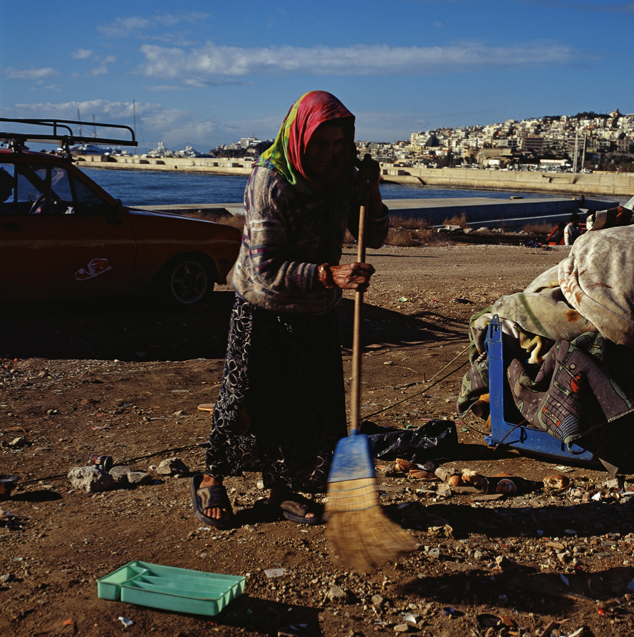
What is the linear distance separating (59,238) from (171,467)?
12.7ft

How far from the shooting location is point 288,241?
9.36 feet

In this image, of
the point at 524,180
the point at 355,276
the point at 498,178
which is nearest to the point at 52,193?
the point at 355,276

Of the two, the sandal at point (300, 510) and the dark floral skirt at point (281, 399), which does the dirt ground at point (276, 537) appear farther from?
the dark floral skirt at point (281, 399)

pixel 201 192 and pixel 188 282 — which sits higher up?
pixel 201 192

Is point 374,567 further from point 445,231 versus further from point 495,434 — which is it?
point 445,231

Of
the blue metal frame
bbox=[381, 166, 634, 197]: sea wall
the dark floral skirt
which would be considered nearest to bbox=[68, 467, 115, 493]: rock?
the dark floral skirt

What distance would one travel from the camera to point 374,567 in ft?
8.54

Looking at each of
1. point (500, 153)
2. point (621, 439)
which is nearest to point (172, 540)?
point (621, 439)

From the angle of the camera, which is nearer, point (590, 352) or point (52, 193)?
point (590, 352)

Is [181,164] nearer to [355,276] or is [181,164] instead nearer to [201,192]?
[201,192]

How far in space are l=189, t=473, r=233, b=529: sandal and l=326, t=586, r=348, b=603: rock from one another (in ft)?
2.32

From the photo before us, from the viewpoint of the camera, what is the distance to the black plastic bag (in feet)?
13.2

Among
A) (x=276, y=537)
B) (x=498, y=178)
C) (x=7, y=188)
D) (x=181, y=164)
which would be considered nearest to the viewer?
(x=276, y=537)

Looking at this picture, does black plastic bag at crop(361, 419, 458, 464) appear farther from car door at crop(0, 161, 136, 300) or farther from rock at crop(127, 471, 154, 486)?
car door at crop(0, 161, 136, 300)
